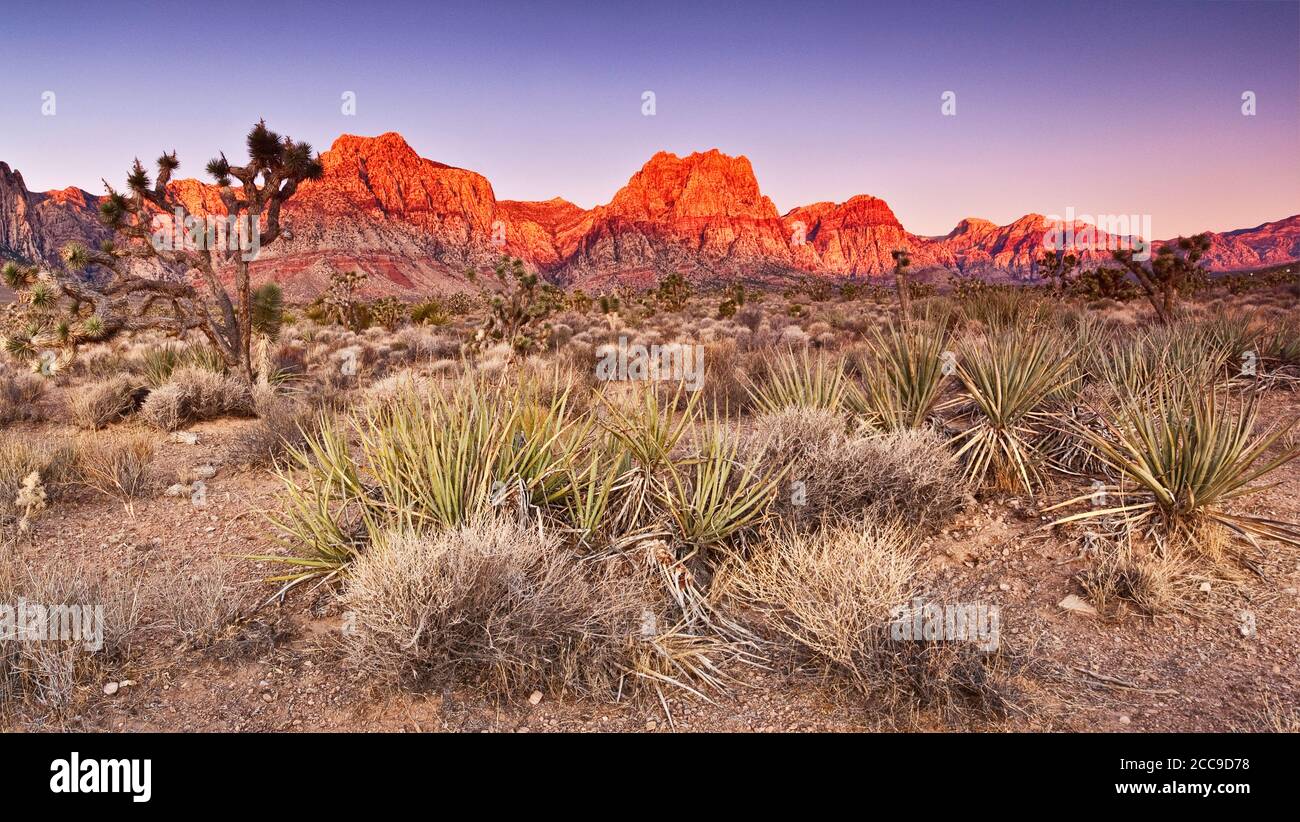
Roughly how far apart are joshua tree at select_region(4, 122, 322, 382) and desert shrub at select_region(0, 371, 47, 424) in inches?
29.8

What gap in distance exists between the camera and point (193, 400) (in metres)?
9.30

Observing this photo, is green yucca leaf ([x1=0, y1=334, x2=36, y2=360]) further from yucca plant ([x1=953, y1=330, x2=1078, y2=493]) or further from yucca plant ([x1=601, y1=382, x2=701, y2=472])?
yucca plant ([x1=953, y1=330, x2=1078, y2=493])

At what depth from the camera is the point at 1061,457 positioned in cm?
559

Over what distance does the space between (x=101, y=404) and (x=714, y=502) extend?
972 cm

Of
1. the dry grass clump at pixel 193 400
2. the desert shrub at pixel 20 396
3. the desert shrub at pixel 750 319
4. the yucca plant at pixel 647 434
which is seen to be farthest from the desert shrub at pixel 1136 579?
the desert shrub at pixel 750 319

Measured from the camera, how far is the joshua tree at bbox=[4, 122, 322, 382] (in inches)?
392

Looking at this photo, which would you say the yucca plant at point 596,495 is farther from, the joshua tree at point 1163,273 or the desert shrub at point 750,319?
the desert shrub at point 750,319

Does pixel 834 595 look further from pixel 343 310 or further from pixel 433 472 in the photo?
pixel 343 310

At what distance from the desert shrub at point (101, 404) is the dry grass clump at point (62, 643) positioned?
5879 mm

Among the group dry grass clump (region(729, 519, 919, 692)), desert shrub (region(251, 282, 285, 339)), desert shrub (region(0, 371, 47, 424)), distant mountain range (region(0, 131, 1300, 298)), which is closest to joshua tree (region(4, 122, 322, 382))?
desert shrub (region(0, 371, 47, 424))

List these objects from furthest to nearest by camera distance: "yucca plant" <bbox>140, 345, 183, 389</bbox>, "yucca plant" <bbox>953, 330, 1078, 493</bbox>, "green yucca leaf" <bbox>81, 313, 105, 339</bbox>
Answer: "yucca plant" <bbox>140, 345, 183, 389</bbox> → "green yucca leaf" <bbox>81, 313, 105, 339</bbox> → "yucca plant" <bbox>953, 330, 1078, 493</bbox>

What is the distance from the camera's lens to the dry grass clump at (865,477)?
4754mm

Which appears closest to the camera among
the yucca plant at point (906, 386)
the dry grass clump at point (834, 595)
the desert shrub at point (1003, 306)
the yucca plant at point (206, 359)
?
the dry grass clump at point (834, 595)
